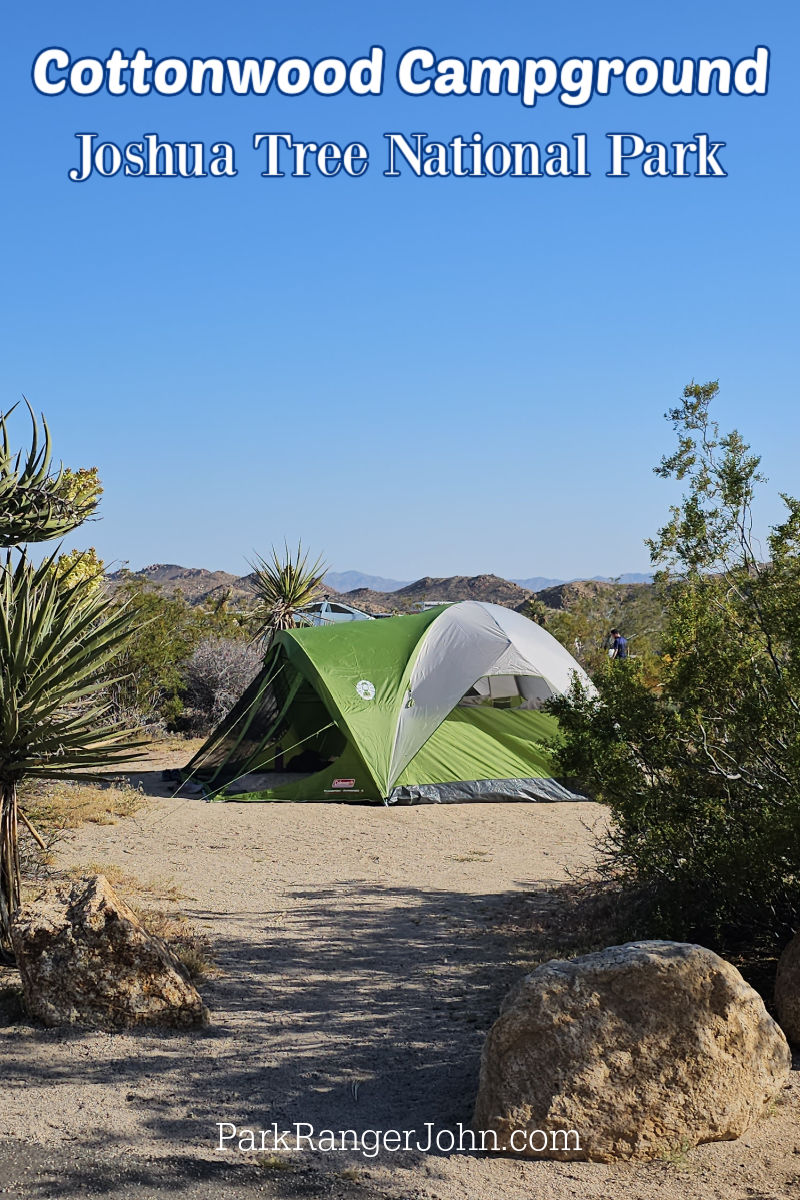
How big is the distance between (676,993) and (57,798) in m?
7.88

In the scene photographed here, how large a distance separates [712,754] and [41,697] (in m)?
3.61

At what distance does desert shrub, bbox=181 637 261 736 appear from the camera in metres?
17.7

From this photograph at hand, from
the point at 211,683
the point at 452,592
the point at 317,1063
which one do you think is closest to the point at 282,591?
the point at 211,683

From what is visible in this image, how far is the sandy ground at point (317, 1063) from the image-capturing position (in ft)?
12.7

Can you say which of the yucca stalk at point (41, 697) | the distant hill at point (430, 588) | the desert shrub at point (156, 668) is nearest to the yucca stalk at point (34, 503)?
the yucca stalk at point (41, 697)

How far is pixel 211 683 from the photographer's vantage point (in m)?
17.8

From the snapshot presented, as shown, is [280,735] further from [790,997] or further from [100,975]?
[790,997]

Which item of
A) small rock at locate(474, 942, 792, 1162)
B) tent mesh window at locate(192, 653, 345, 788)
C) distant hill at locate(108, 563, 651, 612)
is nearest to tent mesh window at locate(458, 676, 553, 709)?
tent mesh window at locate(192, 653, 345, 788)

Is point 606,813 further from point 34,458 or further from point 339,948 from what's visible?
point 34,458

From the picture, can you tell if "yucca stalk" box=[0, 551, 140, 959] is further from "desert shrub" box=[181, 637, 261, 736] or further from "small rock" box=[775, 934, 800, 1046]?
"desert shrub" box=[181, 637, 261, 736]

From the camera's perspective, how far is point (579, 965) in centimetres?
433

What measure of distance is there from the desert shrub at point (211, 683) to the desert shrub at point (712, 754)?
11980 millimetres

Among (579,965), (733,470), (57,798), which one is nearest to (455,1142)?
(579,965)

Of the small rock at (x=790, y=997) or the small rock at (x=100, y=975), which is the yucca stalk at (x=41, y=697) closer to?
the small rock at (x=100, y=975)
